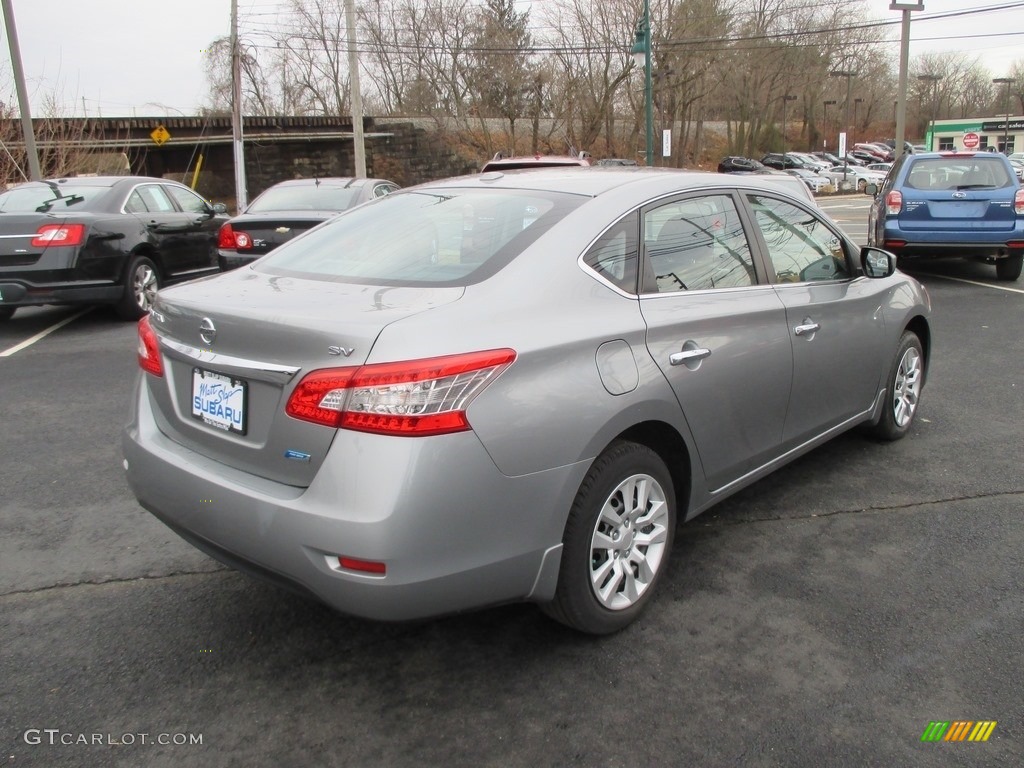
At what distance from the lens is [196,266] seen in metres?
10.1

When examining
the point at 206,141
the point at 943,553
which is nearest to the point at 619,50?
the point at 206,141

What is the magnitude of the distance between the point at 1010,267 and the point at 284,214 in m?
9.05

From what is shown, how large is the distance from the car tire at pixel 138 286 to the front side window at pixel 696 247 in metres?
6.86

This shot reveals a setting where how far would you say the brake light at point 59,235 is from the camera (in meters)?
7.95

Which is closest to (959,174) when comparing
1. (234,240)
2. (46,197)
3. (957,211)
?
(957,211)

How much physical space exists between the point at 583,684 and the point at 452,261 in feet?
4.80

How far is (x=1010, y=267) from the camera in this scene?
36.2 ft

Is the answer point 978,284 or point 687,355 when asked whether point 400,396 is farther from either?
point 978,284

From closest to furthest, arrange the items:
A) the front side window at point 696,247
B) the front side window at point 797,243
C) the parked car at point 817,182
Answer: the front side window at point 696,247
the front side window at point 797,243
the parked car at point 817,182

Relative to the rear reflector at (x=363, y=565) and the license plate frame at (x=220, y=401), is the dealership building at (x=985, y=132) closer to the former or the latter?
the license plate frame at (x=220, y=401)

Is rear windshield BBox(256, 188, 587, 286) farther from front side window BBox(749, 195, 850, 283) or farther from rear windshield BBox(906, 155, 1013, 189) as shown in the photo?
rear windshield BBox(906, 155, 1013, 189)

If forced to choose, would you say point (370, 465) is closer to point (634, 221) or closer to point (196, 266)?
point (634, 221)

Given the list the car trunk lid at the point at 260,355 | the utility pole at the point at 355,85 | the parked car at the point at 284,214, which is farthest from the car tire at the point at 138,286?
the utility pole at the point at 355,85

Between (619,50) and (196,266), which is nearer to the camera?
(196,266)
